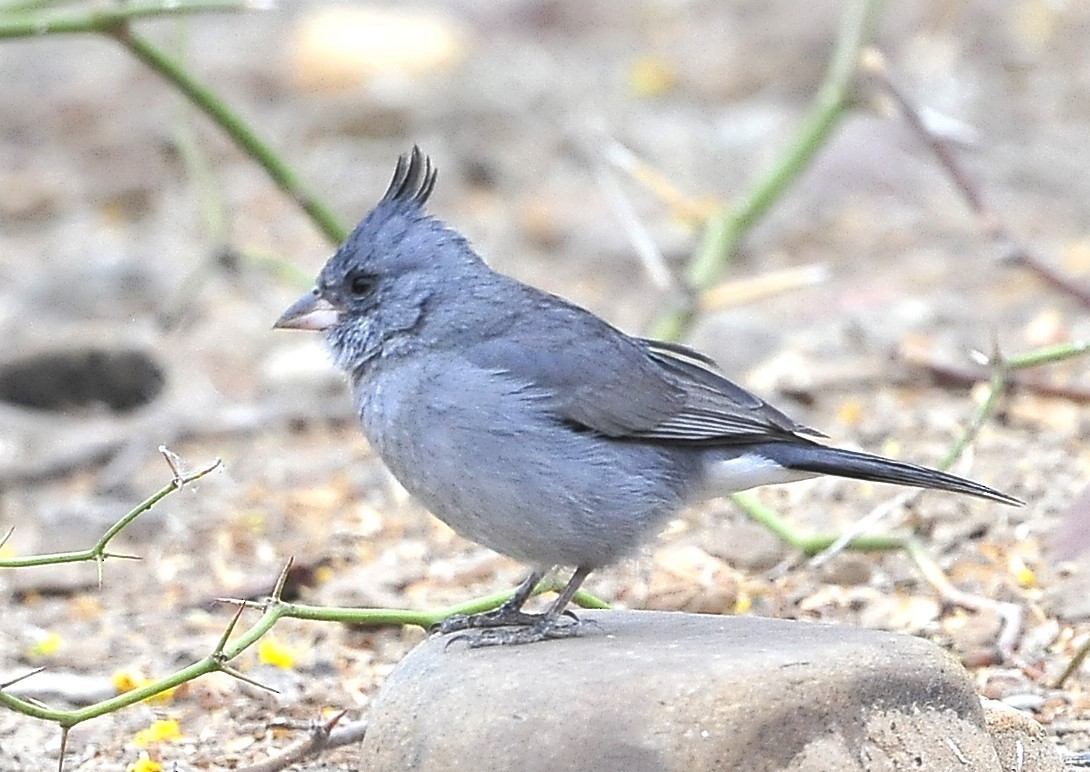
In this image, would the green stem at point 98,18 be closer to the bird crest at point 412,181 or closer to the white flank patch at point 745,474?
the bird crest at point 412,181

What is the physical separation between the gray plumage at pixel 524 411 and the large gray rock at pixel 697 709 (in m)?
0.41

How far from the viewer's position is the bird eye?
4.25m

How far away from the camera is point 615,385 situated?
4125mm

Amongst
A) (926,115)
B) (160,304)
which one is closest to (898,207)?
(926,115)

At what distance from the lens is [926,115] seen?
5.97 meters

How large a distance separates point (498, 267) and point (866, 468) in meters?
4.39

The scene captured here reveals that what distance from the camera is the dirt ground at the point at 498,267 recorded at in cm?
471

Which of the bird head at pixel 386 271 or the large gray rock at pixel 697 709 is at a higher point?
the bird head at pixel 386 271

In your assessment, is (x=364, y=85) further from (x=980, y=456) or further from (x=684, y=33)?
(x=980, y=456)

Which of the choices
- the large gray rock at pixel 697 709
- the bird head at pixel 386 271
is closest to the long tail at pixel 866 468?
the large gray rock at pixel 697 709

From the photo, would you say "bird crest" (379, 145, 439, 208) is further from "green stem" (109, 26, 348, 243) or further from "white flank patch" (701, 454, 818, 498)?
"green stem" (109, 26, 348, 243)

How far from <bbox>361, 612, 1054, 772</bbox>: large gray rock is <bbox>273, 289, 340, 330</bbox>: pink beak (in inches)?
41.5

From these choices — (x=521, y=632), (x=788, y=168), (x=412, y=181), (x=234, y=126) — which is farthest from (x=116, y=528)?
(x=788, y=168)

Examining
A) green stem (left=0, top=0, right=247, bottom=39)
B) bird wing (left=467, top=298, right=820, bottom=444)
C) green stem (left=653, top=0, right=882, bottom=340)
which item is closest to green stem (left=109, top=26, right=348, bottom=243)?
green stem (left=0, top=0, right=247, bottom=39)
